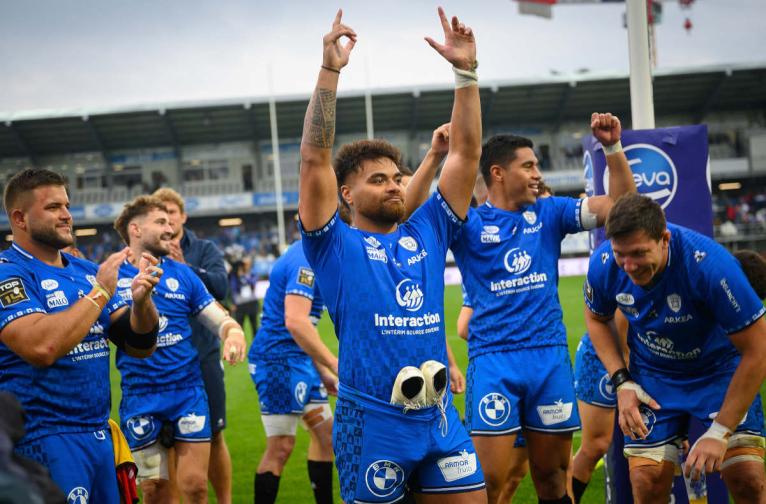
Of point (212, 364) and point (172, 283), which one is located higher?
point (172, 283)

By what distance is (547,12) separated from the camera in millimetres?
29172

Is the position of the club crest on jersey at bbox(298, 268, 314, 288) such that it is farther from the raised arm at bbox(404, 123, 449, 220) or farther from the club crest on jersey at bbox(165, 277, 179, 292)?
the raised arm at bbox(404, 123, 449, 220)

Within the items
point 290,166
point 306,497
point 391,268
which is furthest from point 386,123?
point 391,268

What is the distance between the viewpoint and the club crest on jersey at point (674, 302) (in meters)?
3.98

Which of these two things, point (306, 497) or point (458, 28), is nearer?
point (458, 28)

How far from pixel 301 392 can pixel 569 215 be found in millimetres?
2569

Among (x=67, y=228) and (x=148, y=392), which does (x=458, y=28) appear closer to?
(x=67, y=228)

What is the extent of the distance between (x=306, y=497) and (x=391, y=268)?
414 centimetres

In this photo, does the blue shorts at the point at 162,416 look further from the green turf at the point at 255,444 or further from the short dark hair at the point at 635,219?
the short dark hair at the point at 635,219

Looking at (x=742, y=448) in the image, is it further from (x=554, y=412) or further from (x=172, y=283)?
(x=172, y=283)

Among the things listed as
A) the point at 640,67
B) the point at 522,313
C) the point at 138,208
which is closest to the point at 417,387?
the point at 522,313

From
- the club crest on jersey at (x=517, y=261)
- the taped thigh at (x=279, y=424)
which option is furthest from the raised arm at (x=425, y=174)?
the taped thigh at (x=279, y=424)

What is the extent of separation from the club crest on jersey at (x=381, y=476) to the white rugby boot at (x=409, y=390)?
0.25m

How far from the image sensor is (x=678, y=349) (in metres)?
4.10
